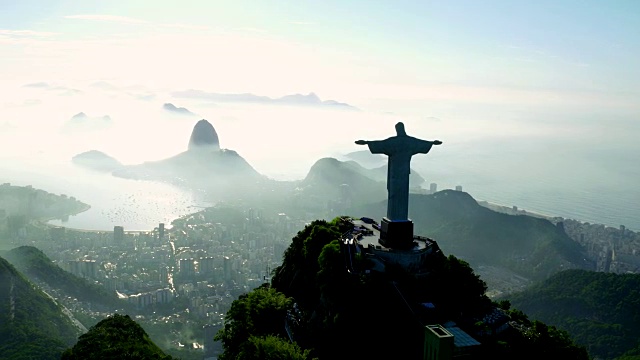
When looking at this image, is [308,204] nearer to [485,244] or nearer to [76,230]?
[485,244]

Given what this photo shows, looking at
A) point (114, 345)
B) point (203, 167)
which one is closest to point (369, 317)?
point (114, 345)

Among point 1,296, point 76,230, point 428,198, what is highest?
point 428,198

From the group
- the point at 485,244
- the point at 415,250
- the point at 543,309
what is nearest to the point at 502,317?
the point at 415,250

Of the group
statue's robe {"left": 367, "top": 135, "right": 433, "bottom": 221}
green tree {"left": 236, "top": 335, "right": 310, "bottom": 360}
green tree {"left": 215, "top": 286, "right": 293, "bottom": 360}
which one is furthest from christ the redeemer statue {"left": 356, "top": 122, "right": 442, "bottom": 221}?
green tree {"left": 236, "top": 335, "right": 310, "bottom": 360}

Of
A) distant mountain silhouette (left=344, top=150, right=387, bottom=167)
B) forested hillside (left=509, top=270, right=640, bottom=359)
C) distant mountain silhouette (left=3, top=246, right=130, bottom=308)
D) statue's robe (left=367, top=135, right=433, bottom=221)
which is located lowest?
distant mountain silhouette (left=3, top=246, right=130, bottom=308)

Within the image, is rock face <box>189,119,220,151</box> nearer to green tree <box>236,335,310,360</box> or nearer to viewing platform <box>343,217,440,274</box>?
viewing platform <box>343,217,440,274</box>

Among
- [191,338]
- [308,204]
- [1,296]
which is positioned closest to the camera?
[1,296]

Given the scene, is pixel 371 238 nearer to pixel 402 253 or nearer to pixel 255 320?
pixel 402 253
